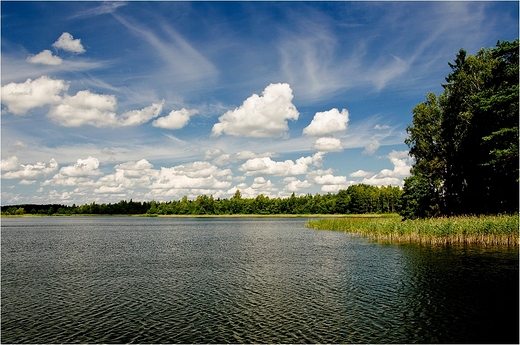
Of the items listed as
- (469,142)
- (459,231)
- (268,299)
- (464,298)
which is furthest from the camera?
(469,142)

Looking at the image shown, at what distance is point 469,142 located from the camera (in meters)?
54.3

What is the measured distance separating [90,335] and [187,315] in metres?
4.00

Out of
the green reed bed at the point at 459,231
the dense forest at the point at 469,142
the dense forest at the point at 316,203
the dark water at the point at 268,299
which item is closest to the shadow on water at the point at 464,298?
the dark water at the point at 268,299

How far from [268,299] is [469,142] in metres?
46.2

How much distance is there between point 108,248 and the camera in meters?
43.3

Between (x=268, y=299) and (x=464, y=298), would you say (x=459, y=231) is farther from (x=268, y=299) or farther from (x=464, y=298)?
(x=268, y=299)

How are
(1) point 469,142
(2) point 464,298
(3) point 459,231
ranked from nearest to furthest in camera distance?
(2) point 464,298 → (3) point 459,231 → (1) point 469,142

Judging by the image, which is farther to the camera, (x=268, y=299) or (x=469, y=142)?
(x=469, y=142)

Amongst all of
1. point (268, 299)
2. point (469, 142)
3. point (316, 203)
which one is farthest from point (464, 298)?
point (316, 203)

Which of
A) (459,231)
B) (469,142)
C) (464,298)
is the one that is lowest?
(464,298)

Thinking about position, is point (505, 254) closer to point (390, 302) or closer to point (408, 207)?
point (390, 302)

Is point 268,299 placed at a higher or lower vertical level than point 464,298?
lower

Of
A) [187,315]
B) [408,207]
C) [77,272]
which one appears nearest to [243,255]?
[77,272]

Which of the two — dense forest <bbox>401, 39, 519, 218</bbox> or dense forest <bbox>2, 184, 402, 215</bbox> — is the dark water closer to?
dense forest <bbox>401, 39, 519, 218</bbox>
